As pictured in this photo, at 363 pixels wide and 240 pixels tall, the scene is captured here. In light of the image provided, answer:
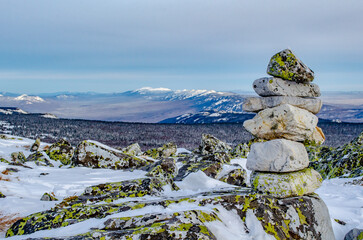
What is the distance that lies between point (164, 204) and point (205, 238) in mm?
2423

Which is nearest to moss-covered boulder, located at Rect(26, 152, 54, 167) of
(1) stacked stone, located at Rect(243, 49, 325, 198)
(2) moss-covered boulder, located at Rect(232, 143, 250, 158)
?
(2) moss-covered boulder, located at Rect(232, 143, 250, 158)

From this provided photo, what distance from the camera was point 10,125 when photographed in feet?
359

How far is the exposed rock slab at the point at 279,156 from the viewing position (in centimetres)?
955

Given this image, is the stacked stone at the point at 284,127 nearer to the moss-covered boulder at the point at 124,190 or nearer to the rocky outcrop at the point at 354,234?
the rocky outcrop at the point at 354,234

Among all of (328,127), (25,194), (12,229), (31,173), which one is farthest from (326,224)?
(328,127)

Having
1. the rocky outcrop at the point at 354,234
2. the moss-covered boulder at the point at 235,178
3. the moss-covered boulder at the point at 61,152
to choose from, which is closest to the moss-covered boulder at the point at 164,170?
the moss-covered boulder at the point at 235,178

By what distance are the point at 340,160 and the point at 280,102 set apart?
45.0ft

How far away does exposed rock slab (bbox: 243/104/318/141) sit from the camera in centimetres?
970

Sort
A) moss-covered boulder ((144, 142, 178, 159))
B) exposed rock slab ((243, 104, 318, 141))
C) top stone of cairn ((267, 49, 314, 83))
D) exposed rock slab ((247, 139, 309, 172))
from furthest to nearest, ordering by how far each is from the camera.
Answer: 1. moss-covered boulder ((144, 142, 178, 159))
2. top stone of cairn ((267, 49, 314, 83))
3. exposed rock slab ((243, 104, 318, 141))
4. exposed rock slab ((247, 139, 309, 172))

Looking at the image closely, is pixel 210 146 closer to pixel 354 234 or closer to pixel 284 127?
pixel 284 127

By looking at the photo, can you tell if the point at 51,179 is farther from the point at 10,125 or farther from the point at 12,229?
the point at 10,125

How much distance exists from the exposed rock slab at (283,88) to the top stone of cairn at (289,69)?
20 cm

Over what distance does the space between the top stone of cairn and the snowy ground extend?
5.32 meters

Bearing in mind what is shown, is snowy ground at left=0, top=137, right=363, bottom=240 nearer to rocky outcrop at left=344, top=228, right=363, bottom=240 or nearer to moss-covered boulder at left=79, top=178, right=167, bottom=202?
rocky outcrop at left=344, top=228, right=363, bottom=240
